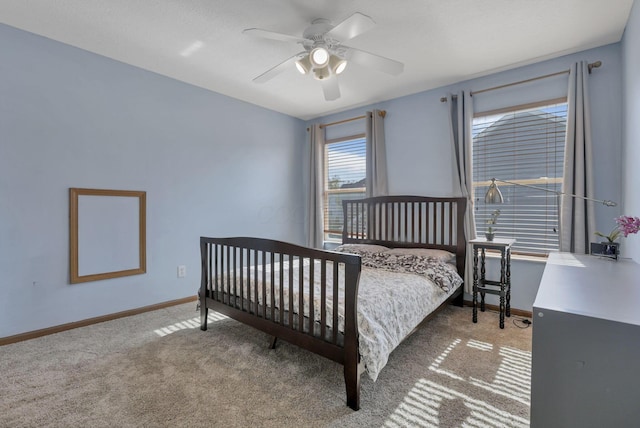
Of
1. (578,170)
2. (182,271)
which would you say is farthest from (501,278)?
(182,271)

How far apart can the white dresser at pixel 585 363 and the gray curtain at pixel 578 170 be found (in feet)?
6.37

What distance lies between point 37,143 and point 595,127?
481cm

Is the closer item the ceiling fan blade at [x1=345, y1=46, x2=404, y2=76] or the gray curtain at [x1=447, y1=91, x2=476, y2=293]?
the ceiling fan blade at [x1=345, y1=46, x2=404, y2=76]

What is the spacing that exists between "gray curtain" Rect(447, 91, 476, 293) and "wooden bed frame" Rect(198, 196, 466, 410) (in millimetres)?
120

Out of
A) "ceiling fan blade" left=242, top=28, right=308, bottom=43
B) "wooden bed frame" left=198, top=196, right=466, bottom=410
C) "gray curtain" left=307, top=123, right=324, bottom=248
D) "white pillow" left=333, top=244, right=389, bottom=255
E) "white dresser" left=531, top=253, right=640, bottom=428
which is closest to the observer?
"white dresser" left=531, top=253, right=640, bottom=428

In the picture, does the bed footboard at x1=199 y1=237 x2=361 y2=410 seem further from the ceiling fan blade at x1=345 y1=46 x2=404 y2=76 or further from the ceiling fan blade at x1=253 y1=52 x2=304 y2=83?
the ceiling fan blade at x1=345 y1=46 x2=404 y2=76

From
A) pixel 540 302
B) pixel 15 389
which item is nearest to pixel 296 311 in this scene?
pixel 540 302

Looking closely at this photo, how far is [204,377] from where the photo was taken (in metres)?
1.95

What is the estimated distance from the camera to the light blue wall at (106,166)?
2.47 m

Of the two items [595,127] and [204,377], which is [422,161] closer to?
[595,127]

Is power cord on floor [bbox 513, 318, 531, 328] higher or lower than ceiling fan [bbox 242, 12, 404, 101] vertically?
lower

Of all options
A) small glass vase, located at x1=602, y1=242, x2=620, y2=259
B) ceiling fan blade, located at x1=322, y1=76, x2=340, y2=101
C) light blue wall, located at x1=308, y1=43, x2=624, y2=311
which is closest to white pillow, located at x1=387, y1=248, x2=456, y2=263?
light blue wall, located at x1=308, y1=43, x2=624, y2=311

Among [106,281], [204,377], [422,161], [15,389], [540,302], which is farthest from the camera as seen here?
[422,161]

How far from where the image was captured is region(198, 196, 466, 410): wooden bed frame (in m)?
1.71
